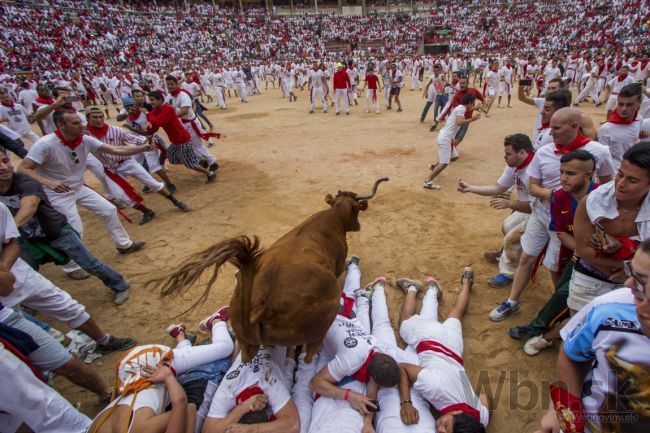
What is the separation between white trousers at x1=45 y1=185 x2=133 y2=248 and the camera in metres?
4.43

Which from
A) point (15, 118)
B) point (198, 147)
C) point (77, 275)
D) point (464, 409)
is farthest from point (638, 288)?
point (15, 118)

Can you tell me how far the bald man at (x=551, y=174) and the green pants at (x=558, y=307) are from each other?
7.6 inches

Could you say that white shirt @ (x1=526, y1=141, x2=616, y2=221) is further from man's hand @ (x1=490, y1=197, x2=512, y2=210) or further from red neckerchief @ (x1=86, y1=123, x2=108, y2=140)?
red neckerchief @ (x1=86, y1=123, x2=108, y2=140)

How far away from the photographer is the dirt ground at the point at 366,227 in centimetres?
328

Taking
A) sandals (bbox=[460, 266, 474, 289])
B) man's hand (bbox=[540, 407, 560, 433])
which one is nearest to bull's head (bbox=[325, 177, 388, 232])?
sandals (bbox=[460, 266, 474, 289])

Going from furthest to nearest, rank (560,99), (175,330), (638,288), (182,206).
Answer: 1. (182,206)
2. (560,99)
3. (175,330)
4. (638,288)

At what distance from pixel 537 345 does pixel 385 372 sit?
1699 mm

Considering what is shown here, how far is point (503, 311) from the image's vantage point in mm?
3654

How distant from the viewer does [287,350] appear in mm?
3092

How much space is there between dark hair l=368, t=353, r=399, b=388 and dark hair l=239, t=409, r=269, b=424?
0.87 metres

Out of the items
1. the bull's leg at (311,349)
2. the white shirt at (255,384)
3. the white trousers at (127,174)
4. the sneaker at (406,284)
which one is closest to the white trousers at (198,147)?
the white trousers at (127,174)

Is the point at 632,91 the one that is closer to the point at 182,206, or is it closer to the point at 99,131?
the point at 182,206

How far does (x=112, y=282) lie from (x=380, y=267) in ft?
11.6

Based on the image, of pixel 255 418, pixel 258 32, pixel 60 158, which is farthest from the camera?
pixel 258 32
